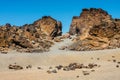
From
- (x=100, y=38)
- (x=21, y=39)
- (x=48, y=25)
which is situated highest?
(x=48, y=25)

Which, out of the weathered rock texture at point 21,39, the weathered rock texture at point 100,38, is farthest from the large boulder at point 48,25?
the weathered rock texture at point 100,38

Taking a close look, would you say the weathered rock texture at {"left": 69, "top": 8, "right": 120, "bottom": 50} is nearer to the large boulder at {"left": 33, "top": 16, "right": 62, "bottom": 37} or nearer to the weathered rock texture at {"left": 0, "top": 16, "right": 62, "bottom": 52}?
the weathered rock texture at {"left": 0, "top": 16, "right": 62, "bottom": 52}

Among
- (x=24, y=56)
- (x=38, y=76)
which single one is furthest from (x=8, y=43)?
(x=38, y=76)

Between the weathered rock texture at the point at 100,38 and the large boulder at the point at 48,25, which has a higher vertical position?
the large boulder at the point at 48,25

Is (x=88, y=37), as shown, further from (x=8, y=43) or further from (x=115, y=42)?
(x=8, y=43)

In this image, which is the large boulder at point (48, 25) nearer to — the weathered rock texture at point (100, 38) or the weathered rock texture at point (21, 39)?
the weathered rock texture at point (21, 39)

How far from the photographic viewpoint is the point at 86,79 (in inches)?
765

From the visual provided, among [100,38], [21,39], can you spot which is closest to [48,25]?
[21,39]

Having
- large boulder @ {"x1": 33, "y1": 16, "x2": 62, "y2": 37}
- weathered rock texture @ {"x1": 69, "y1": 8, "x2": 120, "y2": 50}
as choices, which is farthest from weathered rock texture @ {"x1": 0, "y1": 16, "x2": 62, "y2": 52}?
weathered rock texture @ {"x1": 69, "y1": 8, "x2": 120, "y2": 50}

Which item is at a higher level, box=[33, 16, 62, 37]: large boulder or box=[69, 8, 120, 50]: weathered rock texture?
box=[33, 16, 62, 37]: large boulder

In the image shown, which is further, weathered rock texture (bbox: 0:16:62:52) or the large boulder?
the large boulder

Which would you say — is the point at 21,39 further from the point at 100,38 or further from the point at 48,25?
the point at 48,25

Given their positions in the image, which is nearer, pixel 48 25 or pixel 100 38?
pixel 100 38

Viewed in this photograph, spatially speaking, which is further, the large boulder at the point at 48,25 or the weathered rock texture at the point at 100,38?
the large boulder at the point at 48,25
